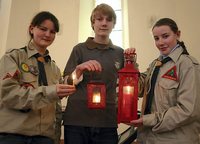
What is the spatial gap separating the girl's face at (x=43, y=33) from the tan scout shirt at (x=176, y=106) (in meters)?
0.78

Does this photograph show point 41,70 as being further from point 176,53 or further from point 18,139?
point 176,53

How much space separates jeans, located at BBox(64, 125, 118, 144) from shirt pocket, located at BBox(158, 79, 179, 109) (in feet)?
1.38

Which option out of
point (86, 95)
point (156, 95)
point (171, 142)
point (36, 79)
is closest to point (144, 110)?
point (156, 95)

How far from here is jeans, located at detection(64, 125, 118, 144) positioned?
5.65 feet

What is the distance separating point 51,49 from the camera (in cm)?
433

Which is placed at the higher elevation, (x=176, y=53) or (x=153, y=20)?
(x=153, y=20)

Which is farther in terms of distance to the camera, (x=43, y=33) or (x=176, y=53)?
(x=43, y=33)

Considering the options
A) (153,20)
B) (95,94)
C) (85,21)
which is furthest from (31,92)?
(85,21)

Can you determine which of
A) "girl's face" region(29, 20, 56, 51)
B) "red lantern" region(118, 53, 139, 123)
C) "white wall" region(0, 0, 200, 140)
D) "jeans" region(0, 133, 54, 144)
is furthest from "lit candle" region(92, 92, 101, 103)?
"white wall" region(0, 0, 200, 140)

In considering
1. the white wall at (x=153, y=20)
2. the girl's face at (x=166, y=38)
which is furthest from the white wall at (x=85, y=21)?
the girl's face at (x=166, y=38)

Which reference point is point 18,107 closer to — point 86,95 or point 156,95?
point 86,95

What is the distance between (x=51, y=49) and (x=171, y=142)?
3111 millimetres

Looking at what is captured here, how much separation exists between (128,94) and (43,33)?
0.69 metres

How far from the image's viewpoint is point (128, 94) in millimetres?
1688
